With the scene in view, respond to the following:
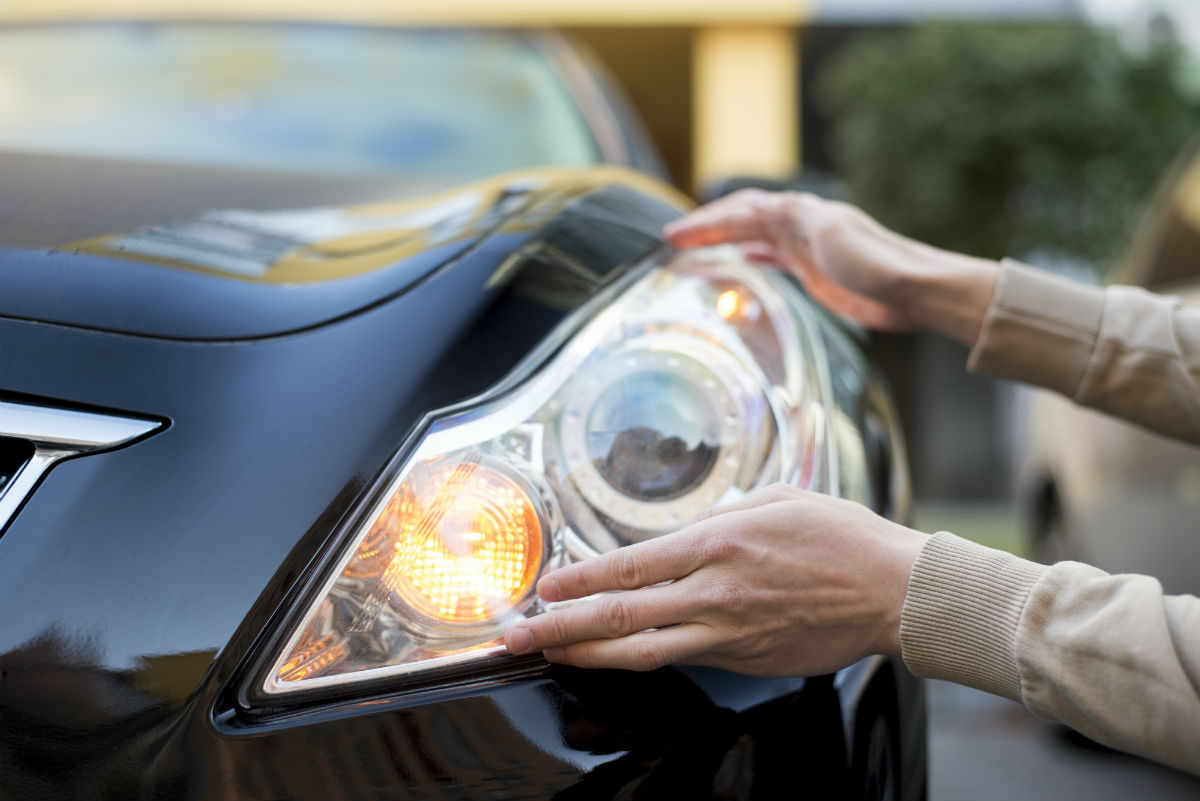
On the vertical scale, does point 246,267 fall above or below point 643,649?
above

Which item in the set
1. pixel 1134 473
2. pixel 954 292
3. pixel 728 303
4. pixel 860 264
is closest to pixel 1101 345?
pixel 954 292

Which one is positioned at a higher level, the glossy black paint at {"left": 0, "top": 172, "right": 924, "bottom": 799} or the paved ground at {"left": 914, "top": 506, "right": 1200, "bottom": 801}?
the glossy black paint at {"left": 0, "top": 172, "right": 924, "bottom": 799}

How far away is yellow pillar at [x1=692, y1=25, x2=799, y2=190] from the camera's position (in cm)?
1112

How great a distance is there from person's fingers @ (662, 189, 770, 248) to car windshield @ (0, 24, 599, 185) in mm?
572

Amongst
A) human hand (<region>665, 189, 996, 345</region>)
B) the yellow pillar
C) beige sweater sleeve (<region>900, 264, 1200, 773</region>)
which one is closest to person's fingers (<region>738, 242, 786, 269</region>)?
human hand (<region>665, 189, 996, 345</region>)

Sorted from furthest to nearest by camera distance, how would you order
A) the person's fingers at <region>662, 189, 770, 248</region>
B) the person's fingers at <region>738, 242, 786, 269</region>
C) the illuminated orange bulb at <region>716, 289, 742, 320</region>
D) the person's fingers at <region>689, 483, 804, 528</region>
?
the person's fingers at <region>738, 242, 786, 269</region>
the person's fingers at <region>662, 189, 770, 248</region>
the illuminated orange bulb at <region>716, 289, 742, 320</region>
the person's fingers at <region>689, 483, 804, 528</region>

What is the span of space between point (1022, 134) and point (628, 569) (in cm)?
925

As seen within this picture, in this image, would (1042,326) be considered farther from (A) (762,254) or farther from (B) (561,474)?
(B) (561,474)

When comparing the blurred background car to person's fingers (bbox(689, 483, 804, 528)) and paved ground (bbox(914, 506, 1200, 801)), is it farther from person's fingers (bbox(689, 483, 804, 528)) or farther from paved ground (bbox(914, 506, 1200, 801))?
person's fingers (bbox(689, 483, 804, 528))

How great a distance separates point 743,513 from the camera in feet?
3.03

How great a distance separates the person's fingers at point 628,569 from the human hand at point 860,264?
65cm

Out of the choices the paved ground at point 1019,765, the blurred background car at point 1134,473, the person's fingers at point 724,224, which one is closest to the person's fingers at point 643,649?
the person's fingers at point 724,224

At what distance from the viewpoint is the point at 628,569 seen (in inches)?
35.9

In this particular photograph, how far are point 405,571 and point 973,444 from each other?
1316cm
